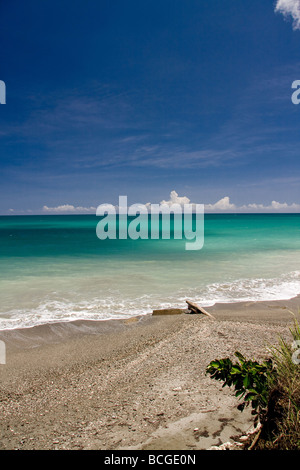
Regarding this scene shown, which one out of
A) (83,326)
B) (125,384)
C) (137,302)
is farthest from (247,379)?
(137,302)

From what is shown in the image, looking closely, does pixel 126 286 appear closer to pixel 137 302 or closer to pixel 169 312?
pixel 137 302

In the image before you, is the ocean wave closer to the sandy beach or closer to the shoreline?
the shoreline

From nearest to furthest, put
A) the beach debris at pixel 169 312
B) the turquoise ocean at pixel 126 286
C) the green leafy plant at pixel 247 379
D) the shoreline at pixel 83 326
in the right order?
the green leafy plant at pixel 247 379 → the shoreline at pixel 83 326 → the beach debris at pixel 169 312 → the turquoise ocean at pixel 126 286

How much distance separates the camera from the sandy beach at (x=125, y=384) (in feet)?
10.4

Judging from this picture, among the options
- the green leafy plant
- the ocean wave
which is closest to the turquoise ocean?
the ocean wave

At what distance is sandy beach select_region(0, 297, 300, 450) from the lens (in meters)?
3.18

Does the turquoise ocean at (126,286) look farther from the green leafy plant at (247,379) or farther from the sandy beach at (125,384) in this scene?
the green leafy plant at (247,379)

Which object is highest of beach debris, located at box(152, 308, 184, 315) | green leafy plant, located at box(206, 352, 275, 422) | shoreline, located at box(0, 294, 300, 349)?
green leafy plant, located at box(206, 352, 275, 422)

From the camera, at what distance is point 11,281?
15.4 meters

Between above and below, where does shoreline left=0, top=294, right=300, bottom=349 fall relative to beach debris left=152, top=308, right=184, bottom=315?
below

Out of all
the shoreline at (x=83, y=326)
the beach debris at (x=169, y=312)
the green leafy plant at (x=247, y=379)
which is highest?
the green leafy plant at (x=247, y=379)

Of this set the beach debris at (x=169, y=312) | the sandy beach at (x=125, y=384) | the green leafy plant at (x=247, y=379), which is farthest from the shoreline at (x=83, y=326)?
→ the green leafy plant at (x=247, y=379)

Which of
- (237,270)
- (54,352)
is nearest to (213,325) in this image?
(54,352)
